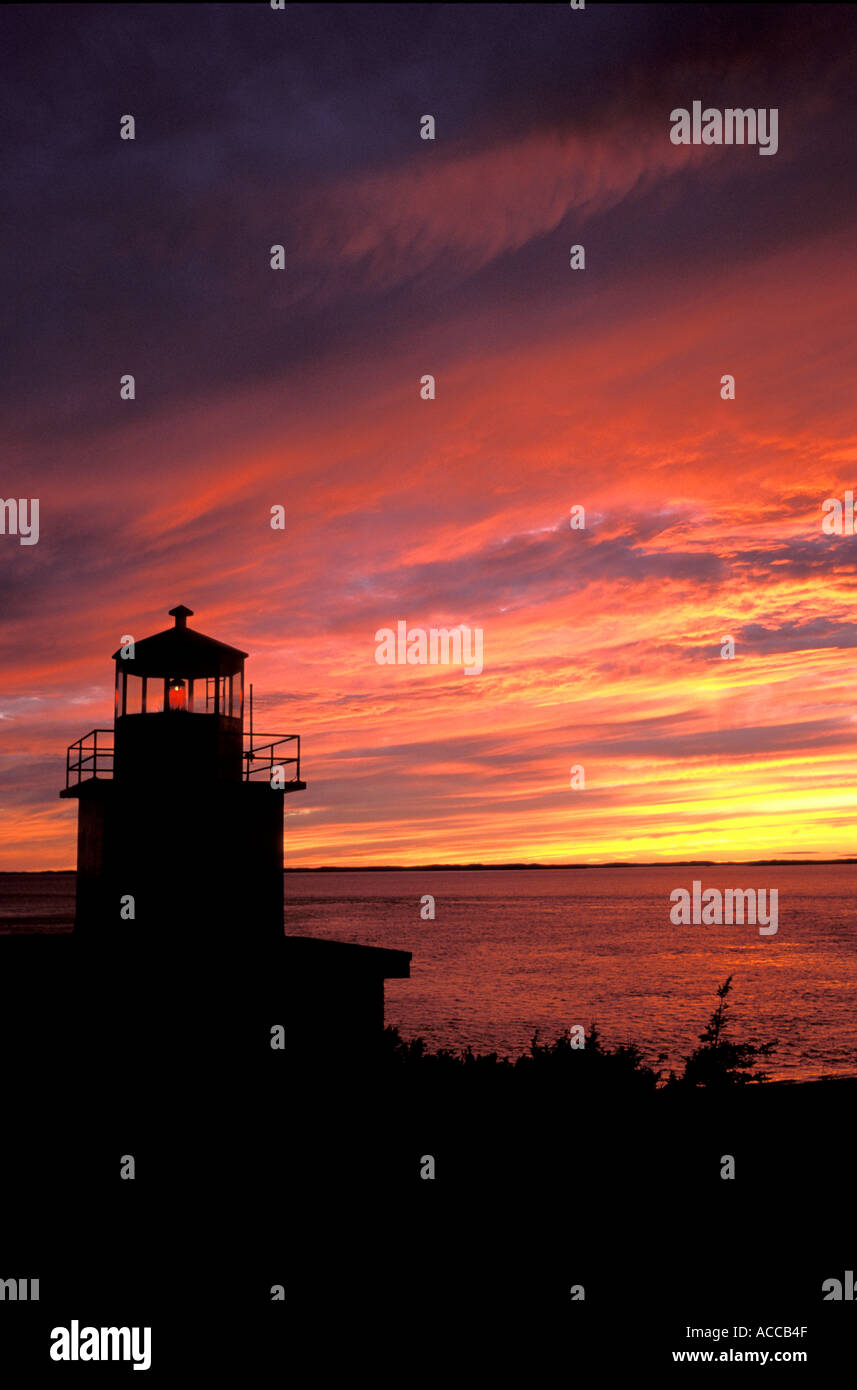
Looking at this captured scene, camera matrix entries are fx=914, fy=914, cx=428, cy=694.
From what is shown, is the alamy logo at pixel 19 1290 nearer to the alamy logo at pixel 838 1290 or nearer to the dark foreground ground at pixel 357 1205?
the dark foreground ground at pixel 357 1205

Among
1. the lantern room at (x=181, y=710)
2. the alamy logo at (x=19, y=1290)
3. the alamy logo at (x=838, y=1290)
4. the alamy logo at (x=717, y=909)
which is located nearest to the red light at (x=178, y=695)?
the lantern room at (x=181, y=710)

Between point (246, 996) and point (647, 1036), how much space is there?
3125 cm

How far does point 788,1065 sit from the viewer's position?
35375mm

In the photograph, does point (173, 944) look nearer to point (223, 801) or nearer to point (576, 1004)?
point (223, 801)

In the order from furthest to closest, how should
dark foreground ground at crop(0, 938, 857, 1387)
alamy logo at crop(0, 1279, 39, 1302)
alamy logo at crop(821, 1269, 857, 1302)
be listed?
1. alamy logo at crop(821, 1269, 857, 1302)
2. alamy logo at crop(0, 1279, 39, 1302)
3. dark foreground ground at crop(0, 938, 857, 1387)

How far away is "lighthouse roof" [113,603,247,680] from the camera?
1986 centimetres

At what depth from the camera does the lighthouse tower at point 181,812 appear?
19000 mm

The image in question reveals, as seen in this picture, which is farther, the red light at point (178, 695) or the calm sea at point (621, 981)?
the calm sea at point (621, 981)

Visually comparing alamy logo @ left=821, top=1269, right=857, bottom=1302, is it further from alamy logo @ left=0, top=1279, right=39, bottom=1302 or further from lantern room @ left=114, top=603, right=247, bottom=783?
lantern room @ left=114, top=603, right=247, bottom=783

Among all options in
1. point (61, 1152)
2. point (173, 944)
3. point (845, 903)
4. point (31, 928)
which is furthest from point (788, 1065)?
point (845, 903)

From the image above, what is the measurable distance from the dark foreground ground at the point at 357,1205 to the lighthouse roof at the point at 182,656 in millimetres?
6378
